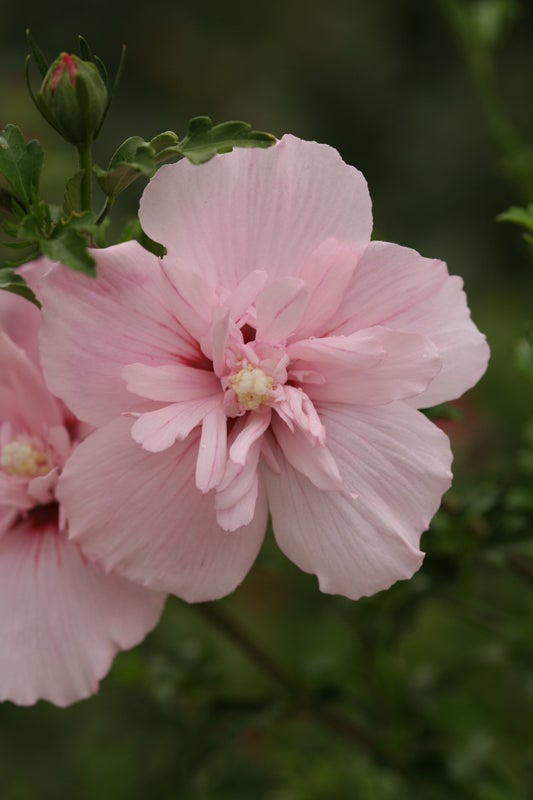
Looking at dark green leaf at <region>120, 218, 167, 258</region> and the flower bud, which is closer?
the flower bud

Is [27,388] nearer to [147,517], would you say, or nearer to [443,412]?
[147,517]

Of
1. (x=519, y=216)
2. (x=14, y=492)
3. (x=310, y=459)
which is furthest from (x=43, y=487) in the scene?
(x=519, y=216)

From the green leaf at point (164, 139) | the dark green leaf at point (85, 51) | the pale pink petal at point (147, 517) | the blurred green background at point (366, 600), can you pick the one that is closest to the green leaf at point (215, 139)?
the green leaf at point (164, 139)

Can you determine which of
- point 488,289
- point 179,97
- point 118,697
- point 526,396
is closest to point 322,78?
point 179,97

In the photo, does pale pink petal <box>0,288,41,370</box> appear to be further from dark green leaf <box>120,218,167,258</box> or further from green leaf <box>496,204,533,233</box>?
green leaf <box>496,204,533,233</box>

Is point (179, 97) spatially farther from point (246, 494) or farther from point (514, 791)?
point (246, 494)

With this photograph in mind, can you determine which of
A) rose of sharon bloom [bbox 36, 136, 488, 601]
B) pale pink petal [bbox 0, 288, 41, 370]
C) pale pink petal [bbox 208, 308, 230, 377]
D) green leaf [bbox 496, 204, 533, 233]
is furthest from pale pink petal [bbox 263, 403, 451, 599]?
pale pink petal [bbox 0, 288, 41, 370]
